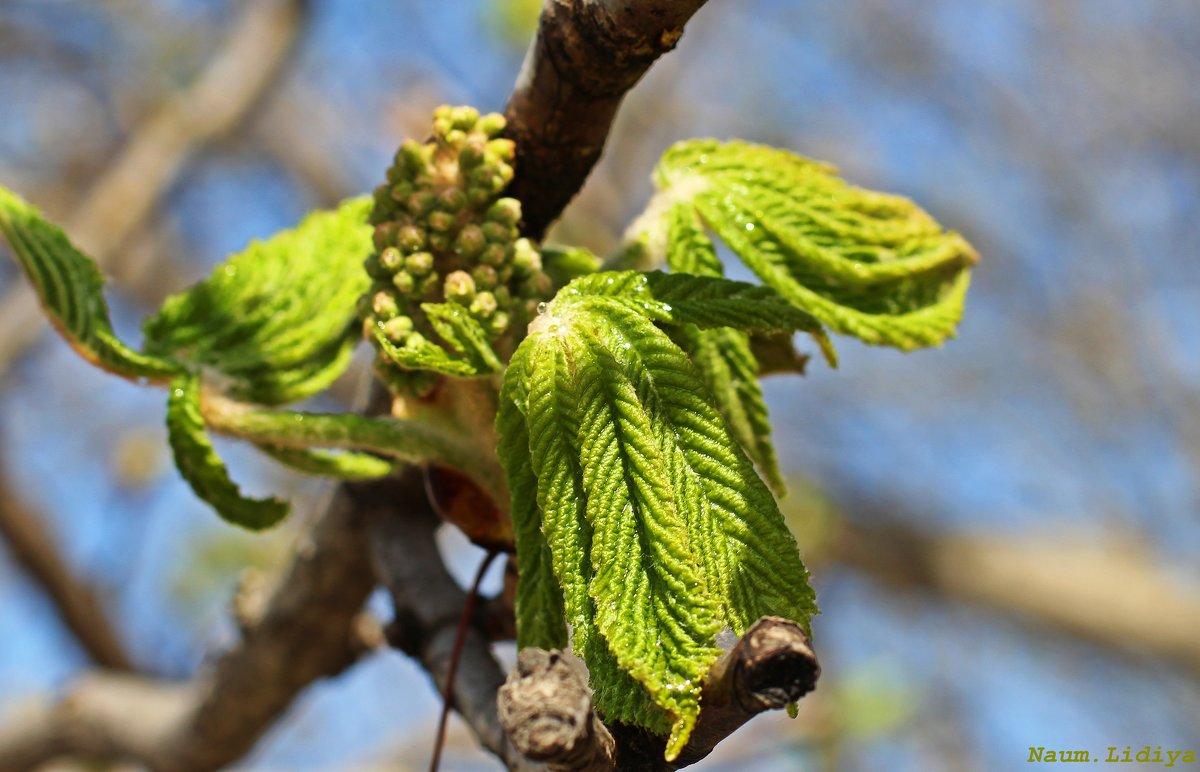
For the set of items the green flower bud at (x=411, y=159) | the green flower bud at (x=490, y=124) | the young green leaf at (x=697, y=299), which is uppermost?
the green flower bud at (x=490, y=124)

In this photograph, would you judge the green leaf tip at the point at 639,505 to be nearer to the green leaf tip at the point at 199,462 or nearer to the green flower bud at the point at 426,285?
the green flower bud at the point at 426,285

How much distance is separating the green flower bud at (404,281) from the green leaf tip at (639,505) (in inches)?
7.3

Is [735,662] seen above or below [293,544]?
above

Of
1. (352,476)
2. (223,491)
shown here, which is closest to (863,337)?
(352,476)

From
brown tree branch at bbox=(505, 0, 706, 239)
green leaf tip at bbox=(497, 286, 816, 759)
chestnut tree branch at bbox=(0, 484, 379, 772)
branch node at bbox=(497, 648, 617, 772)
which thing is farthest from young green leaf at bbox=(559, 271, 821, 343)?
chestnut tree branch at bbox=(0, 484, 379, 772)

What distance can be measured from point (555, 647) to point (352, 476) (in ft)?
1.35

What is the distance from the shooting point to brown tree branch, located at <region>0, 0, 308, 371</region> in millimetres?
3494

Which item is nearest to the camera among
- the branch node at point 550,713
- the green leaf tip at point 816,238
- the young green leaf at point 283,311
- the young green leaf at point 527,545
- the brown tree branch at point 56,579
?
the branch node at point 550,713

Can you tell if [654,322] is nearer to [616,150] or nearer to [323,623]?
[323,623]

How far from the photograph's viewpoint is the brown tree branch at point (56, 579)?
11.1ft

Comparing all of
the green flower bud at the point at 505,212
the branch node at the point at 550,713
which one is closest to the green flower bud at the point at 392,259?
the green flower bud at the point at 505,212

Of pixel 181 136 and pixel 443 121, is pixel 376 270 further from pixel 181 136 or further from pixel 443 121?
pixel 181 136

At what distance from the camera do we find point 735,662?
80cm

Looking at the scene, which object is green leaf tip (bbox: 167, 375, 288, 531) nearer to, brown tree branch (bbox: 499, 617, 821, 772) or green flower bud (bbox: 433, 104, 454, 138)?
green flower bud (bbox: 433, 104, 454, 138)
